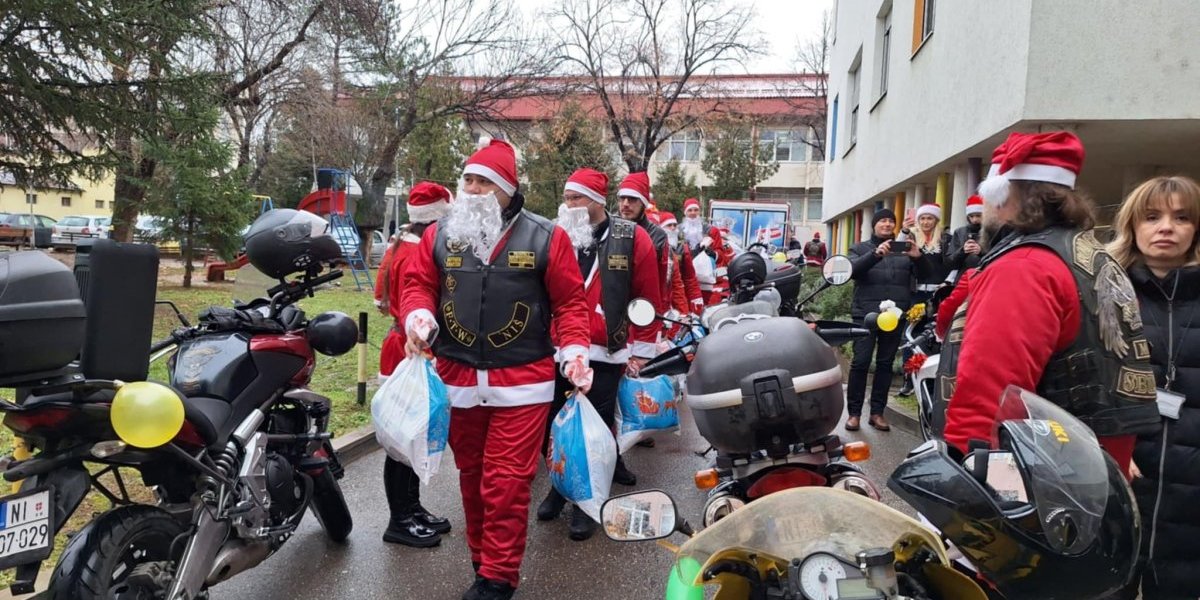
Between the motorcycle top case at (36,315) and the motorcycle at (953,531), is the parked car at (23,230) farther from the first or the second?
the motorcycle at (953,531)

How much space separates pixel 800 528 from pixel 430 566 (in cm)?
266

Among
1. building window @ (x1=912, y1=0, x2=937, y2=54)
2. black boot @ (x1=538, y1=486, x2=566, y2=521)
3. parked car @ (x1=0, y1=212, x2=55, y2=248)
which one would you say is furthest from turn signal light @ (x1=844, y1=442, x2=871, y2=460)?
parked car @ (x1=0, y1=212, x2=55, y2=248)

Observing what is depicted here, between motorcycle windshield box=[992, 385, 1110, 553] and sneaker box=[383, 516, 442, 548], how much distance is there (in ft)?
10.5

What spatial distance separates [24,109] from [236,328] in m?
8.30

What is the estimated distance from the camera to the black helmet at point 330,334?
3.44 meters

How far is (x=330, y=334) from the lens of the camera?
344 cm

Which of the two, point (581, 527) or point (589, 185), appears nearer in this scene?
point (581, 527)

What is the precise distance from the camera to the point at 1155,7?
5.96 meters

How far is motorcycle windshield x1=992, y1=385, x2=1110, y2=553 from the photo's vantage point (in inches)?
51.9

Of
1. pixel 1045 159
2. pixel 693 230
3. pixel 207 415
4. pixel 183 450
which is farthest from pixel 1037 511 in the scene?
pixel 693 230

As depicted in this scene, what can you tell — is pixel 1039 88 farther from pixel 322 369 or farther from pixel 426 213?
pixel 322 369

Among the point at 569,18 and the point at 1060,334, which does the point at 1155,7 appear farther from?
the point at 569,18

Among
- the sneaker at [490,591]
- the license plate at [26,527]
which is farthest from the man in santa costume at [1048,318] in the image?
the license plate at [26,527]

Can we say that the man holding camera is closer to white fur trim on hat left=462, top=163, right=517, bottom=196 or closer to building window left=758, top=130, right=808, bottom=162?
white fur trim on hat left=462, top=163, right=517, bottom=196
